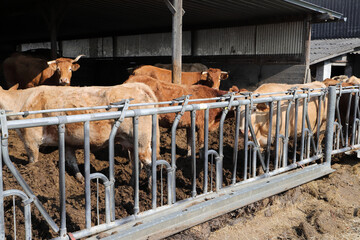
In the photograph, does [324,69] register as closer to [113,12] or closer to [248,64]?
[248,64]

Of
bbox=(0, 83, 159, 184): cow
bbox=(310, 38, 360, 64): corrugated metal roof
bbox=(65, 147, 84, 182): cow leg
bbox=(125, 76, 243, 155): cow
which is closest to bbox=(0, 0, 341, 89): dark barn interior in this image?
bbox=(310, 38, 360, 64): corrugated metal roof

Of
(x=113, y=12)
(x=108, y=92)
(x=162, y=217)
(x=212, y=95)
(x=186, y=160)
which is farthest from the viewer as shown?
(x=113, y=12)

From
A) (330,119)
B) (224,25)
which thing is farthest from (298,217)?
(224,25)

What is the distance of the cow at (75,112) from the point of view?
4.99 m

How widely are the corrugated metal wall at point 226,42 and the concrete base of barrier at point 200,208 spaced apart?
8.93 metres

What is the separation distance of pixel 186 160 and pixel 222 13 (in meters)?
7.88

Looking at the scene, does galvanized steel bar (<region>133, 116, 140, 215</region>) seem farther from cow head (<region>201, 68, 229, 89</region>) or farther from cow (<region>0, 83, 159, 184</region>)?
cow head (<region>201, 68, 229, 89</region>)

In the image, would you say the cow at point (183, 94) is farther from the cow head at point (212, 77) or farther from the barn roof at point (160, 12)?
the barn roof at point (160, 12)

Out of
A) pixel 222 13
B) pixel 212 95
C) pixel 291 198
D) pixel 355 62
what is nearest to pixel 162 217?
pixel 291 198

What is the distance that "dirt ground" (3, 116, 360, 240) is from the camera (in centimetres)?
356

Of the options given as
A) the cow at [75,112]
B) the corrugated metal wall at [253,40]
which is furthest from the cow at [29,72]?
the corrugated metal wall at [253,40]

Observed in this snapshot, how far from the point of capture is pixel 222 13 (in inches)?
503

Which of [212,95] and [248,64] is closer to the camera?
[212,95]

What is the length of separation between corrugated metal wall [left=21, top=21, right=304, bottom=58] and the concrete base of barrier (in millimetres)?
8930
